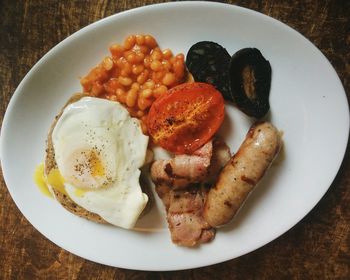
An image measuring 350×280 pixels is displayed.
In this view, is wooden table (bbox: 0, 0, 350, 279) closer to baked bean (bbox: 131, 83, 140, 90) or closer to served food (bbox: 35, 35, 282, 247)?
served food (bbox: 35, 35, 282, 247)

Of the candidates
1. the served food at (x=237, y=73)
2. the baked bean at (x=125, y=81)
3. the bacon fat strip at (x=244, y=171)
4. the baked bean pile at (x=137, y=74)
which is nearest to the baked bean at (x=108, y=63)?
the baked bean pile at (x=137, y=74)

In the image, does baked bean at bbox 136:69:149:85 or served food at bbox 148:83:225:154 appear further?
baked bean at bbox 136:69:149:85

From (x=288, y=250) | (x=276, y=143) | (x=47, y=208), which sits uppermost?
(x=276, y=143)

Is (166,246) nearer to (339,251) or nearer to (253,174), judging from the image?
(253,174)

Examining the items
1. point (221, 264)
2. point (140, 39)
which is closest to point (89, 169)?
point (140, 39)

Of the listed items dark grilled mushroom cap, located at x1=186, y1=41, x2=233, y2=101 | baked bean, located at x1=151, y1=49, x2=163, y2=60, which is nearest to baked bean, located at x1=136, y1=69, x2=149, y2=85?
baked bean, located at x1=151, y1=49, x2=163, y2=60

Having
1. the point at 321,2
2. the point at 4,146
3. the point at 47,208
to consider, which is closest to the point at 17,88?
the point at 4,146

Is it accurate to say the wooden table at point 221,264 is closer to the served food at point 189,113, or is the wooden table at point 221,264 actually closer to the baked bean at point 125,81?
the baked bean at point 125,81
